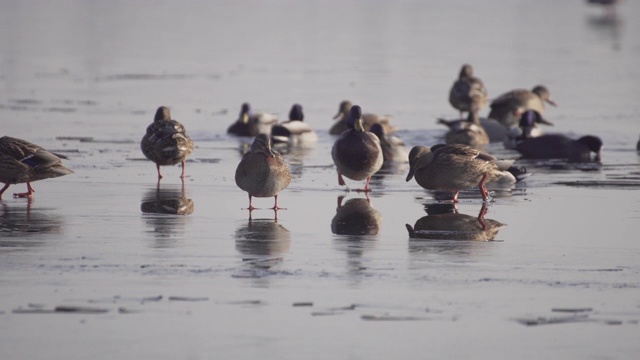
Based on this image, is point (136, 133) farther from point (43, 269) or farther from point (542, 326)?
point (542, 326)

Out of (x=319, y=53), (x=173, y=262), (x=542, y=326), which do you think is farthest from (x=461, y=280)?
(x=319, y=53)

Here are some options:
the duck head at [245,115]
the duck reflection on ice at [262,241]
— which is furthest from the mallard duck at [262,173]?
the duck head at [245,115]

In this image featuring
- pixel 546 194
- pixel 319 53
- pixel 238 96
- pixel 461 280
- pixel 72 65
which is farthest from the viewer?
pixel 319 53

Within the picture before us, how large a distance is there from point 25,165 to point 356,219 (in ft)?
10.8

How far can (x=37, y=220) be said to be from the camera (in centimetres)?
1197

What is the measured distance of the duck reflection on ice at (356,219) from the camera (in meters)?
11.9

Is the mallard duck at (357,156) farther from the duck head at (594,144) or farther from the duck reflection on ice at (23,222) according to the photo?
the duck head at (594,144)

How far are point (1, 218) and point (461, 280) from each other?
444 centimetres

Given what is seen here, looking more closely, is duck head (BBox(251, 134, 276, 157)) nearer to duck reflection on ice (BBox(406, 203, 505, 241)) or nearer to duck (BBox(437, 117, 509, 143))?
duck reflection on ice (BBox(406, 203, 505, 241))

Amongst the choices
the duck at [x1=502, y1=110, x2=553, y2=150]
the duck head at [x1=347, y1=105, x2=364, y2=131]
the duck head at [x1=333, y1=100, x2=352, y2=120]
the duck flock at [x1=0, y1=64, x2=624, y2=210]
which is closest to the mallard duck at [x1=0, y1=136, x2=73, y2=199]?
the duck flock at [x1=0, y1=64, x2=624, y2=210]

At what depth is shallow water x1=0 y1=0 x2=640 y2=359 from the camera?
26.9 ft

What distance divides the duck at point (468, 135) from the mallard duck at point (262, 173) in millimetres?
6984

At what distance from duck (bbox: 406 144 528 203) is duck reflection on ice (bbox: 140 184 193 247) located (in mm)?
2313

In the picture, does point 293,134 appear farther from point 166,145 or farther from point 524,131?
point 166,145
